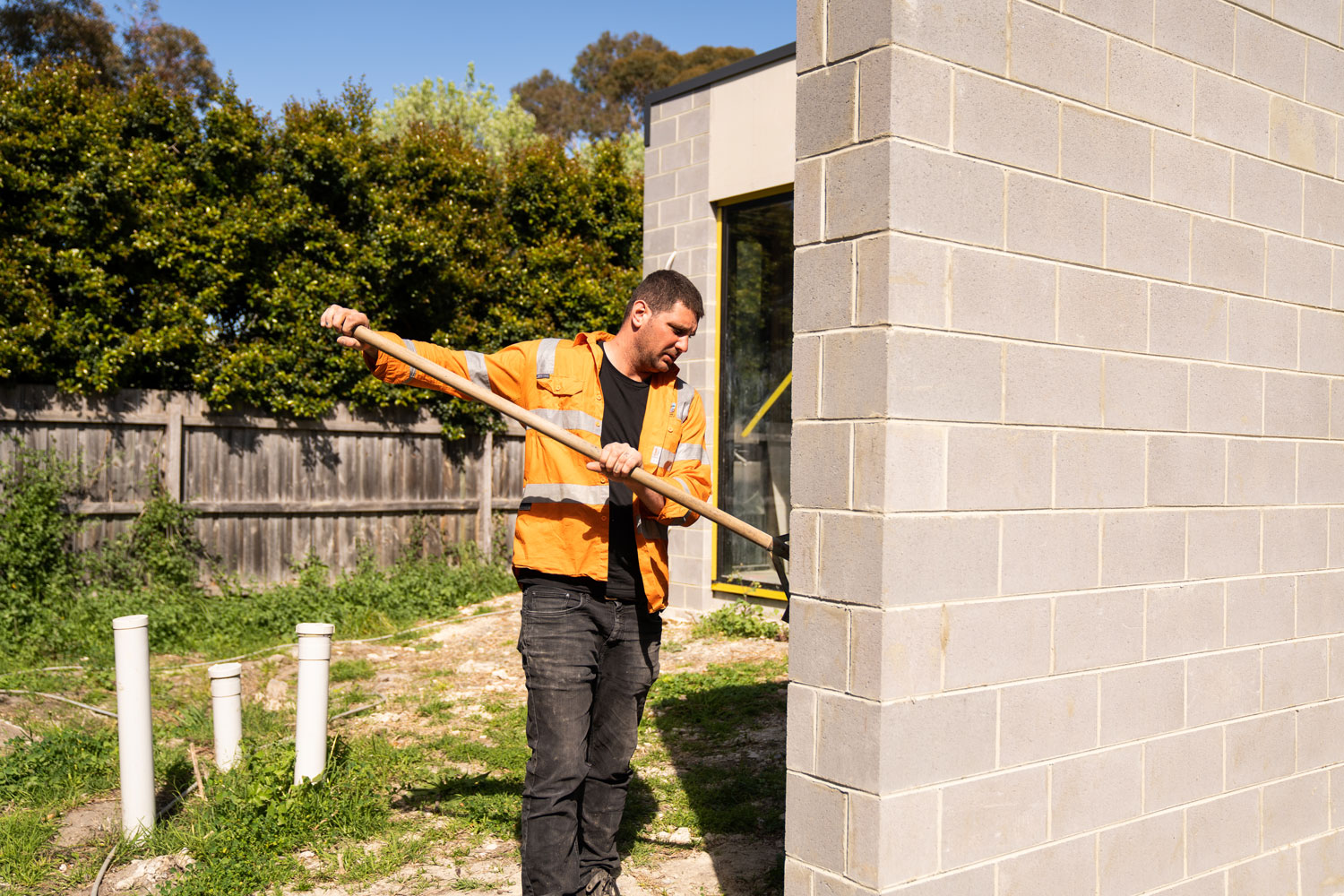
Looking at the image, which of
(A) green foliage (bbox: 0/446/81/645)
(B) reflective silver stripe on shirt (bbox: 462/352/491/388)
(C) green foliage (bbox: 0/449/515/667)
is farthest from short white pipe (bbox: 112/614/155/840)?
(A) green foliage (bbox: 0/446/81/645)

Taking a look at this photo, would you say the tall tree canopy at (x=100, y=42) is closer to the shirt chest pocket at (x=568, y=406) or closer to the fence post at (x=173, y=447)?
the fence post at (x=173, y=447)

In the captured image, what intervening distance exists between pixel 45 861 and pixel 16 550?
4.86 meters

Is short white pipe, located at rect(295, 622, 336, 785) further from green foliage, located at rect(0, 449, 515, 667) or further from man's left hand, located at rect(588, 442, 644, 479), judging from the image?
green foliage, located at rect(0, 449, 515, 667)

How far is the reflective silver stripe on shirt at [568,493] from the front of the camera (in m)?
3.51

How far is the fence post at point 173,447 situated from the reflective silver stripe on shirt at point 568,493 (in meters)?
7.07

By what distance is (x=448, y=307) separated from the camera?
458 inches

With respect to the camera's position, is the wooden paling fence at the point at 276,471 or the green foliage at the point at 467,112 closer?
the wooden paling fence at the point at 276,471

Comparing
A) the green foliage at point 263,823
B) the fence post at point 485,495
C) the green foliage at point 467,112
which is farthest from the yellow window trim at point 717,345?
the green foliage at point 467,112

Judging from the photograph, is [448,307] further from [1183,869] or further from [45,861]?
[1183,869]

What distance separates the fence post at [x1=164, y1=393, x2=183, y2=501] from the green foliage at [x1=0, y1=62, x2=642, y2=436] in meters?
0.29

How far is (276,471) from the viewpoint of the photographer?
33.3 ft

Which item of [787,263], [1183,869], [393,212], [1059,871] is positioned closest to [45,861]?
[1059,871]

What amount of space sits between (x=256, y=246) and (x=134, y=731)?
22.1ft

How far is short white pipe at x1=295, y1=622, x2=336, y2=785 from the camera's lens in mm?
4375
